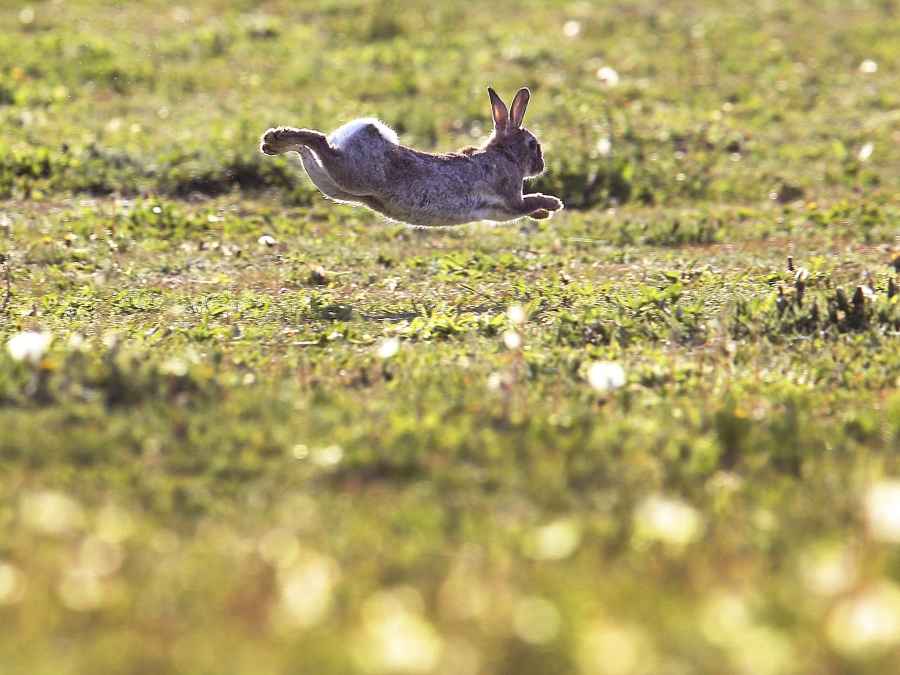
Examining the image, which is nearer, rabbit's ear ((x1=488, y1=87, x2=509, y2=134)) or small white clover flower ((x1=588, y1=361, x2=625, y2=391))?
small white clover flower ((x1=588, y1=361, x2=625, y2=391))

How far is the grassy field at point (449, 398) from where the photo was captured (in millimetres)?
3379

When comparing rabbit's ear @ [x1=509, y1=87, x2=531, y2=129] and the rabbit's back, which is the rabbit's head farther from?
the rabbit's back

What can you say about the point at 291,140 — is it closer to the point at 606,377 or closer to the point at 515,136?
the point at 515,136

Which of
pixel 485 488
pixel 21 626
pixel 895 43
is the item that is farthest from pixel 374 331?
pixel 895 43

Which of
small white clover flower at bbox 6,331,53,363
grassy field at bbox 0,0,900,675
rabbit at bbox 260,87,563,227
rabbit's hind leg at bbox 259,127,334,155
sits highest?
rabbit's hind leg at bbox 259,127,334,155

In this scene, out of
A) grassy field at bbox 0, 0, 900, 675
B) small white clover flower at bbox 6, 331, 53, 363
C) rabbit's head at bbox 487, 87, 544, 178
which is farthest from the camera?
rabbit's head at bbox 487, 87, 544, 178

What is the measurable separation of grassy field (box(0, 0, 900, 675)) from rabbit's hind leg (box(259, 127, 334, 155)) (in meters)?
0.99

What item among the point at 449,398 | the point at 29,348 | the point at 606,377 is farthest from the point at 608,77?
the point at 29,348

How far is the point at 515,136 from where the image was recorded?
9.11 m

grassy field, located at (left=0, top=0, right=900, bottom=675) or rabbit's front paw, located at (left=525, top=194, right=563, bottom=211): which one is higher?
rabbit's front paw, located at (left=525, top=194, right=563, bottom=211)

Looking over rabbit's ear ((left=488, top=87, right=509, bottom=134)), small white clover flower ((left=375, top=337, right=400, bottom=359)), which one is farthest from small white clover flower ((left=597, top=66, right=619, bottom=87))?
small white clover flower ((left=375, top=337, right=400, bottom=359))

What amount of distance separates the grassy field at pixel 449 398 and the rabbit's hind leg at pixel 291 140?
988 millimetres

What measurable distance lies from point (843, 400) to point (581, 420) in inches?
54.6

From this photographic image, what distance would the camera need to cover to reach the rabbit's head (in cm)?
902
